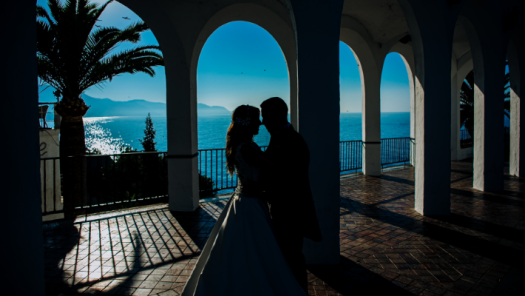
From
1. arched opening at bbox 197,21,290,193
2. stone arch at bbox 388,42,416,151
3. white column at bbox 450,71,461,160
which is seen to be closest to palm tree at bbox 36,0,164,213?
stone arch at bbox 388,42,416,151

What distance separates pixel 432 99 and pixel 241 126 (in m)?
4.59

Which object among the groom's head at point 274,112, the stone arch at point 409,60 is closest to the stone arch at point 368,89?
the stone arch at point 409,60

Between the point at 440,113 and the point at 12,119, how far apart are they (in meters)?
6.18

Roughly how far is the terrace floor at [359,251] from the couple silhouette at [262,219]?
931mm

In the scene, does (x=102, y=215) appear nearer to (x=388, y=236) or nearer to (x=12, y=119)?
(x=12, y=119)

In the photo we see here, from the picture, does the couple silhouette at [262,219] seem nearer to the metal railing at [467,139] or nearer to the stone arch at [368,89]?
the stone arch at [368,89]

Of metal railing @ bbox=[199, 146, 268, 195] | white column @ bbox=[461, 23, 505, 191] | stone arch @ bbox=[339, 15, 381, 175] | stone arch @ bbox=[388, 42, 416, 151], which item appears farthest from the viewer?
stone arch @ bbox=[388, 42, 416, 151]

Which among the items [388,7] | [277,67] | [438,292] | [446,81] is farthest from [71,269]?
[277,67]

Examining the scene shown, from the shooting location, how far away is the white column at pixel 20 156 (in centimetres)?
203

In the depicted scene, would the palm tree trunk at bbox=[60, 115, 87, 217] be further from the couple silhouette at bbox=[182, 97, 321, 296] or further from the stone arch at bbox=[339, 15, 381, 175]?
the stone arch at bbox=[339, 15, 381, 175]

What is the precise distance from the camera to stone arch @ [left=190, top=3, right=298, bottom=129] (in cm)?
624

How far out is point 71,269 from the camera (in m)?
3.60

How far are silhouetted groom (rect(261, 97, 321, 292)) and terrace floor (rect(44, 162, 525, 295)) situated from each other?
2.94 ft

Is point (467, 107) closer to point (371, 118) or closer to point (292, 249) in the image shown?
point (371, 118)
